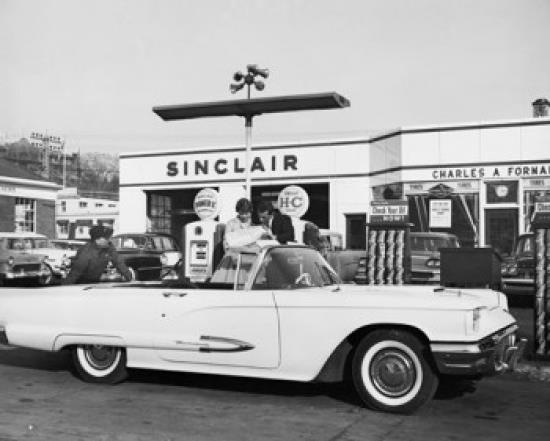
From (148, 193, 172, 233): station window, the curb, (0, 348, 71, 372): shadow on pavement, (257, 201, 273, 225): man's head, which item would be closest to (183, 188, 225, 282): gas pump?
(257, 201, 273, 225): man's head

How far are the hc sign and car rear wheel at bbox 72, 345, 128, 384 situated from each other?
34.4ft

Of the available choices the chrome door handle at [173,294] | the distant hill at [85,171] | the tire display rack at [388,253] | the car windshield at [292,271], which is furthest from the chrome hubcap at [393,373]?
the distant hill at [85,171]

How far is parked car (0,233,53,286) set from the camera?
18.3m

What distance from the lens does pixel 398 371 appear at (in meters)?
5.18

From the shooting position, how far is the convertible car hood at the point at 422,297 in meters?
Answer: 5.14

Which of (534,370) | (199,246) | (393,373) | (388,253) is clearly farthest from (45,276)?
(393,373)

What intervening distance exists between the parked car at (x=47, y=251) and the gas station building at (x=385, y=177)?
9022 mm

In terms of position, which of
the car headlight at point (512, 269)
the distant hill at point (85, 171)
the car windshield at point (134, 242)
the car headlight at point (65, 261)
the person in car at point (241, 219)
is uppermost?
the distant hill at point (85, 171)

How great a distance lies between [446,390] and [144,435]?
272cm

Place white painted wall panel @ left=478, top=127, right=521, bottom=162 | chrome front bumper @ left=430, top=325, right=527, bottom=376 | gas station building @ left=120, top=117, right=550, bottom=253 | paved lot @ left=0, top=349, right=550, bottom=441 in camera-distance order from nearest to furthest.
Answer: paved lot @ left=0, top=349, right=550, bottom=441 → chrome front bumper @ left=430, top=325, right=527, bottom=376 → white painted wall panel @ left=478, top=127, right=521, bottom=162 → gas station building @ left=120, top=117, right=550, bottom=253

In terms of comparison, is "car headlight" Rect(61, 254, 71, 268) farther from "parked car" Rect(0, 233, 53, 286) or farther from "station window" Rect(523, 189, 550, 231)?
"station window" Rect(523, 189, 550, 231)

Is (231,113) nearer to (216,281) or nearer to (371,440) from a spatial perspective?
(216,281)

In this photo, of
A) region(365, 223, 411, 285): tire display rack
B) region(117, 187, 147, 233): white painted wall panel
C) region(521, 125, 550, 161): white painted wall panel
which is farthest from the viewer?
region(117, 187, 147, 233): white painted wall panel

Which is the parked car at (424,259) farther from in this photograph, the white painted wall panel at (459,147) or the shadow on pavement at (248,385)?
the white painted wall panel at (459,147)
